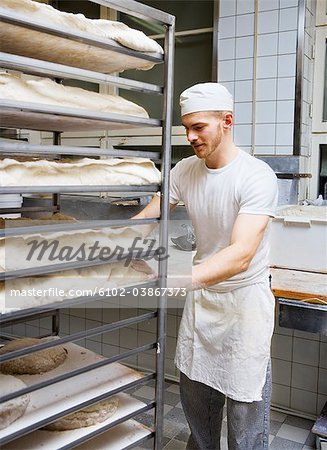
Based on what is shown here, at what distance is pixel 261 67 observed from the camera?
301cm

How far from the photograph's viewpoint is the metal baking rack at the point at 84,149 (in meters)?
0.85

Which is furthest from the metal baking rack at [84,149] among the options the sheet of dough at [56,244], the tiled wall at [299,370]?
the tiled wall at [299,370]

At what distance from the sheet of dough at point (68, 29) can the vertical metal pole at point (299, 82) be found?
6.53 ft

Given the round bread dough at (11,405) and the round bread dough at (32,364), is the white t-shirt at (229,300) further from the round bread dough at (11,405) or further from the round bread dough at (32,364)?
the round bread dough at (11,405)

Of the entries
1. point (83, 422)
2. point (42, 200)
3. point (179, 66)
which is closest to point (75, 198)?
point (42, 200)

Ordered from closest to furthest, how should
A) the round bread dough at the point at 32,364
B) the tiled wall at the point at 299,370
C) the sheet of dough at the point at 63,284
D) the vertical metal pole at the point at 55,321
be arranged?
the sheet of dough at the point at 63,284 → the round bread dough at the point at 32,364 → the vertical metal pole at the point at 55,321 → the tiled wall at the point at 299,370

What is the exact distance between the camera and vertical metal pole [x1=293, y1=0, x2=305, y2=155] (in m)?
2.84

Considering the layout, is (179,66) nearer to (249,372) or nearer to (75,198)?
(75,198)

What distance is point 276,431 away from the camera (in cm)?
251

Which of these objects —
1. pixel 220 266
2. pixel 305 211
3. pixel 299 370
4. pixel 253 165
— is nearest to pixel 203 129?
pixel 253 165

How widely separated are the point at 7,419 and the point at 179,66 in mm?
3047

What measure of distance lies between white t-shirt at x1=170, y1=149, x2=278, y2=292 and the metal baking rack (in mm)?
625

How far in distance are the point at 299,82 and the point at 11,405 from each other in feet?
8.43

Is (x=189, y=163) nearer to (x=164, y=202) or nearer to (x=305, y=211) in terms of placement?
(x=164, y=202)
